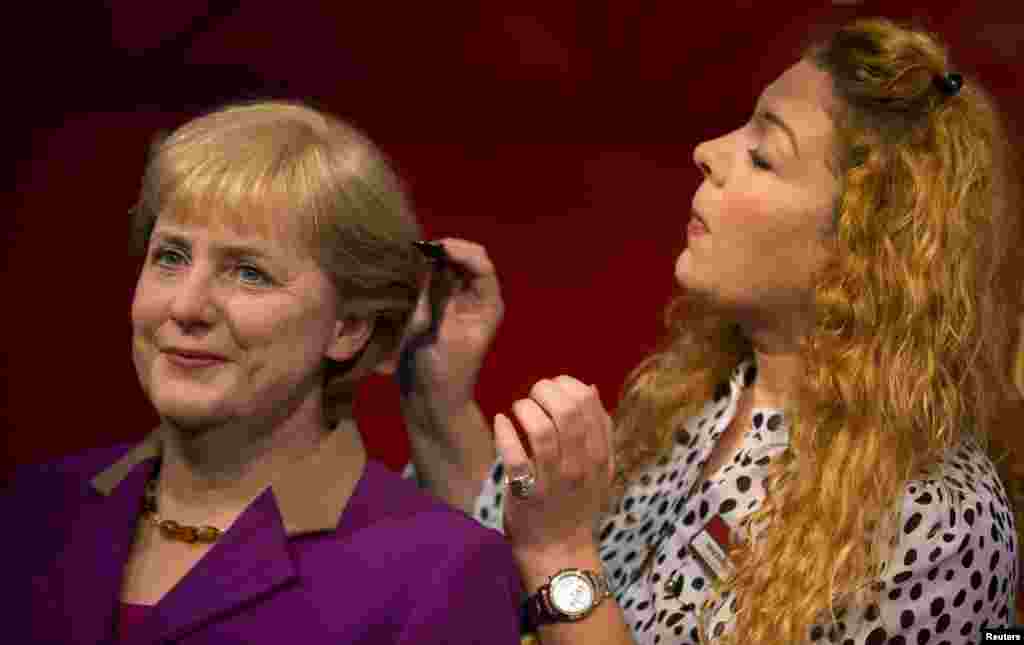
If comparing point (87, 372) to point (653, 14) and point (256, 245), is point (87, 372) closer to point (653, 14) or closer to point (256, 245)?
point (256, 245)

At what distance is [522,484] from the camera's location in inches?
61.2

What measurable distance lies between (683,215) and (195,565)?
3.83ft

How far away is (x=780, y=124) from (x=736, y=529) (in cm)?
51

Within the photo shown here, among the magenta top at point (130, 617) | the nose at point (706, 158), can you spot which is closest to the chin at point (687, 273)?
the nose at point (706, 158)

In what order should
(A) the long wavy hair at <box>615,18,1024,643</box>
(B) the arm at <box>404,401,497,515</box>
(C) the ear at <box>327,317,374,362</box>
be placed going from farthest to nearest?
(B) the arm at <box>404,401,497,515</box> < (A) the long wavy hair at <box>615,18,1024,643</box> < (C) the ear at <box>327,317,374,362</box>

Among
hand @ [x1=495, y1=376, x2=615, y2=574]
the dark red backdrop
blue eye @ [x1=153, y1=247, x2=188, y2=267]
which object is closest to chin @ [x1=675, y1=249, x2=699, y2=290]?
hand @ [x1=495, y1=376, x2=615, y2=574]

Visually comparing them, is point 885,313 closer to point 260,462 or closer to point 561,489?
point 561,489

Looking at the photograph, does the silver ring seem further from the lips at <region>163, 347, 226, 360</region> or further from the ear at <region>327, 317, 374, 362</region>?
the lips at <region>163, 347, 226, 360</region>

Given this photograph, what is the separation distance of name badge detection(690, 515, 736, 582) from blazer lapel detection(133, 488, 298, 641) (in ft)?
1.87

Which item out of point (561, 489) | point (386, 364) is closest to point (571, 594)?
point (561, 489)

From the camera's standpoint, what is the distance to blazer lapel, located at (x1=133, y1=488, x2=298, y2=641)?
52.3 inches

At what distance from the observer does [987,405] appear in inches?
68.9

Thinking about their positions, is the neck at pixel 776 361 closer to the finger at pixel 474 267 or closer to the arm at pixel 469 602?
the finger at pixel 474 267

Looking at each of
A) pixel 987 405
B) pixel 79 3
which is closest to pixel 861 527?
pixel 987 405
